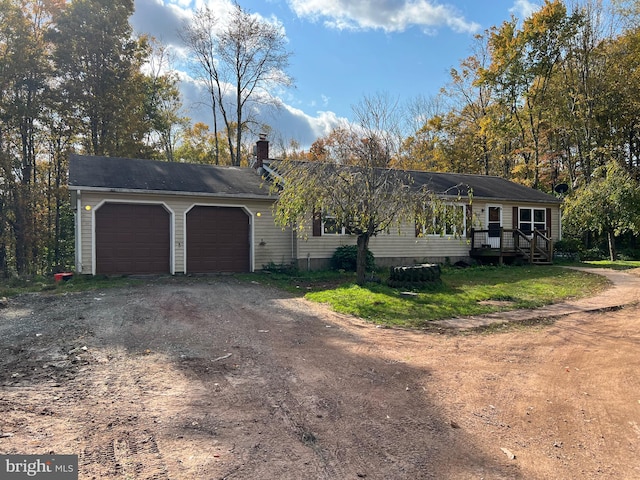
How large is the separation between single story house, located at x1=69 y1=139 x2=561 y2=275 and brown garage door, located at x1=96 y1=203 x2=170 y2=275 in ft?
0.09

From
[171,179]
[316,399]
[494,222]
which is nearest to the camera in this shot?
[316,399]

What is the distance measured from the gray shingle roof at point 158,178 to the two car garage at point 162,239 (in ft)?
2.07

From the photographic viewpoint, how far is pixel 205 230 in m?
13.8

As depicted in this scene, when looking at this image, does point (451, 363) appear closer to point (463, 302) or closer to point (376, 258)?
point (463, 302)

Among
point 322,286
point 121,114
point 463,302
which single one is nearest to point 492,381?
point 463,302

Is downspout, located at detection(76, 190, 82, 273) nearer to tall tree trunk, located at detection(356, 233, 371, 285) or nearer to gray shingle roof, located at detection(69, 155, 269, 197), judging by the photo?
gray shingle roof, located at detection(69, 155, 269, 197)

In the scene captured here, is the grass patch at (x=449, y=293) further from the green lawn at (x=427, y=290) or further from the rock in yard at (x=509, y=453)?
the rock in yard at (x=509, y=453)

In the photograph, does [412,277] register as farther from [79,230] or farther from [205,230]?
[79,230]

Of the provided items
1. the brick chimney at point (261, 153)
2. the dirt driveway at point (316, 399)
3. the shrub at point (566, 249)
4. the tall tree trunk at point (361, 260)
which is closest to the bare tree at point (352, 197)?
the tall tree trunk at point (361, 260)

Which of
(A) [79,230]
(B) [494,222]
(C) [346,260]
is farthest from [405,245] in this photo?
(A) [79,230]

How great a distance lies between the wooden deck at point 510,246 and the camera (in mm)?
16891

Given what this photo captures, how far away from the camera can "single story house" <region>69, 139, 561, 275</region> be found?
12.5 m

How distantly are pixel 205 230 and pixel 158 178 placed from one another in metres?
2.44

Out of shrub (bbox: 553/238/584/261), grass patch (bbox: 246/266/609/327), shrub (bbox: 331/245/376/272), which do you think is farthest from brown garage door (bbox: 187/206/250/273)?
shrub (bbox: 553/238/584/261)
